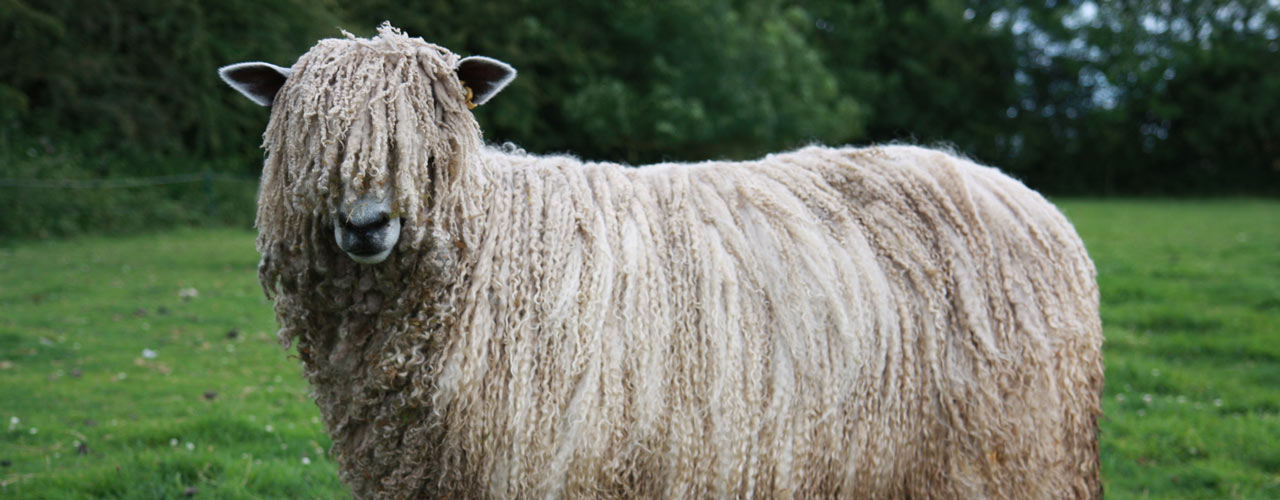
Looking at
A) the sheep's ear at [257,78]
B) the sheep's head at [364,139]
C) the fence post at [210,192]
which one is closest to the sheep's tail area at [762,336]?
the sheep's head at [364,139]

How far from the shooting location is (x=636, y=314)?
2674 millimetres

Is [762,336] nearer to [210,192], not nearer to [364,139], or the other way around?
[364,139]

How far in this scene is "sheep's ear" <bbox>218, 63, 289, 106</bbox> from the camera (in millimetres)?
2717

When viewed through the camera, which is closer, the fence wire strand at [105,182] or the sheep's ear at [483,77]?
the sheep's ear at [483,77]

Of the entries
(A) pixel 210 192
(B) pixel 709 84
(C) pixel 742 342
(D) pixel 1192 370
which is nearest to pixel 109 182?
(A) pixel 210 192

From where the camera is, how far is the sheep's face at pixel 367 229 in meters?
2.40

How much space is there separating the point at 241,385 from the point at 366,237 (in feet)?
13.7

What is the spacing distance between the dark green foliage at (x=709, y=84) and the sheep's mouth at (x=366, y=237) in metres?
2.94

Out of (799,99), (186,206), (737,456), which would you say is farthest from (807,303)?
(799,99)

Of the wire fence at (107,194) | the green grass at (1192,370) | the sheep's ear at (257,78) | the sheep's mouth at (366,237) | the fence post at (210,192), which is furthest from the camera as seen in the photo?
the fence post at (210,192)

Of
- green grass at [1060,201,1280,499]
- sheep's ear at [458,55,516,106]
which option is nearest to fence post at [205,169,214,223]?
green grass at [1060,201,1280,499]

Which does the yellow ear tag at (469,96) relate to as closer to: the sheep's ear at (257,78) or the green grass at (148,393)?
the sheep's ear at (257,78)

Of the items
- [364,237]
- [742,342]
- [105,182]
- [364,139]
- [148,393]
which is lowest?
[148,393]

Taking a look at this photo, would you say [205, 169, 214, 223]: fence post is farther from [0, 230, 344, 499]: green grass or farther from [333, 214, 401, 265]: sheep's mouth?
[333, 214, 401, 265]: sheep's mouth
